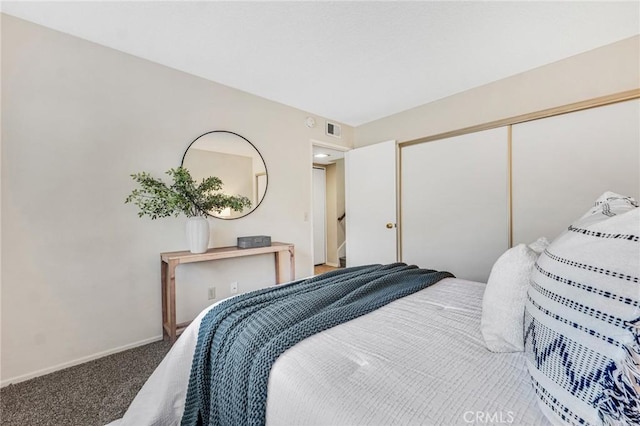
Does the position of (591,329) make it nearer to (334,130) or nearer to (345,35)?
(345,35)

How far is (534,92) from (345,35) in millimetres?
1900

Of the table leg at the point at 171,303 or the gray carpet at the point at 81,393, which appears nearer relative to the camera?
the gray carpet at the point at 81,393

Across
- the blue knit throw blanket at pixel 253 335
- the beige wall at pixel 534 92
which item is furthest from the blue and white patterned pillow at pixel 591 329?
the beige wall at pixel 534 92

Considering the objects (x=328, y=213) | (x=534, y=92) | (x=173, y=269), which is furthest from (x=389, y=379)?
(x=328, y=213)

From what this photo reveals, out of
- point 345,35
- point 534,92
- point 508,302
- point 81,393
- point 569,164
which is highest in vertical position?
point 345,35

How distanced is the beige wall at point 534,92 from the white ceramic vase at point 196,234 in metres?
2.62

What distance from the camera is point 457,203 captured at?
2.96 metres

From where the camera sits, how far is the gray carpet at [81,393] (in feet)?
4.66

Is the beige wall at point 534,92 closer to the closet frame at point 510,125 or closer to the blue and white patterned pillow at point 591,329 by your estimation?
the closet frame at point 510,125

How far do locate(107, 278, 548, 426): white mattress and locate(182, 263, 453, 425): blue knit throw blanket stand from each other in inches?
2.0

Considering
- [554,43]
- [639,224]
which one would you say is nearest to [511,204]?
[554,43]

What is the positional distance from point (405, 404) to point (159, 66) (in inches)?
114

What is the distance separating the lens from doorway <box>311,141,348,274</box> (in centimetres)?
538

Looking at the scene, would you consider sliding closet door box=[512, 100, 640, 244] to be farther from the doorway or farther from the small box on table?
the doorway
